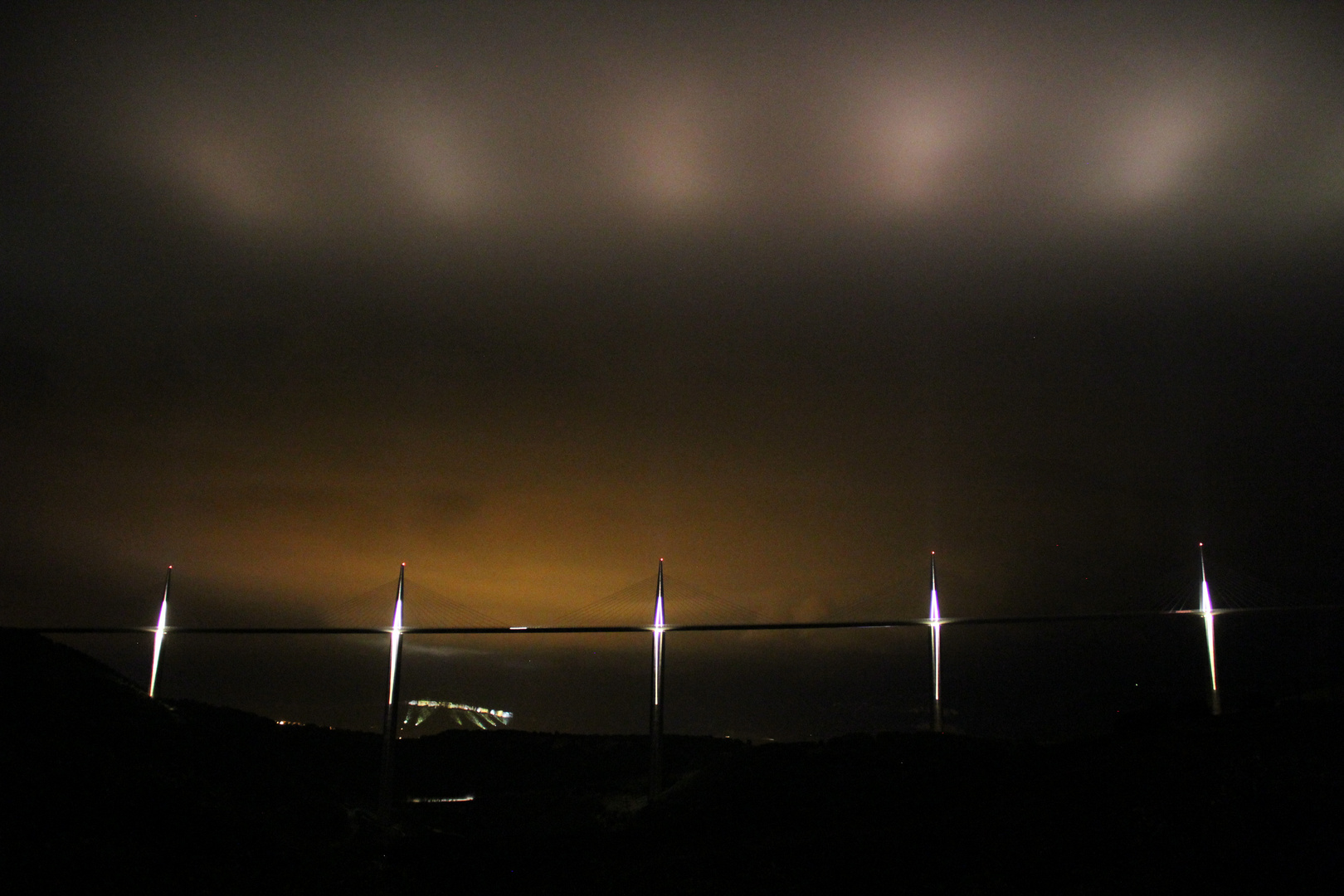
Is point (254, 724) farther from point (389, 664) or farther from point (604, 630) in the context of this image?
point (604, 630)

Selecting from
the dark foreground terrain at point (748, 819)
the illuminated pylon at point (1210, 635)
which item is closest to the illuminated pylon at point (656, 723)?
the dark foreground terrain at point (748, 819)

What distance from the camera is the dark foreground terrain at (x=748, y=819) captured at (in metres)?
13.5

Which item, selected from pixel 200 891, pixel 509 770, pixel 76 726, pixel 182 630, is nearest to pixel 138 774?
pixel 200 891

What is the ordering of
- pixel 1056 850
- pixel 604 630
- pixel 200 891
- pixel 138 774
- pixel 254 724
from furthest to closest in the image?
pixel 254 724 → pixel 604 630 → pixel 138 774 → pixel 200 891 → pixel 1056 850

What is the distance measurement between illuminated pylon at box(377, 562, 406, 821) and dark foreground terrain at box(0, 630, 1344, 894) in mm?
1629

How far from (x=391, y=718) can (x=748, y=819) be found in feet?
55.6

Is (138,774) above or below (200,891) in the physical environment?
above

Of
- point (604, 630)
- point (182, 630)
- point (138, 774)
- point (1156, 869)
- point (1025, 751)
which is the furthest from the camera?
point (182, 630)

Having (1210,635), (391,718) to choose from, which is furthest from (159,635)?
(1210,635)

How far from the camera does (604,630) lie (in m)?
34.7

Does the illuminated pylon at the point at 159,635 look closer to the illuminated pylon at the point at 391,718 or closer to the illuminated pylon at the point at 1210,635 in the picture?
the illuminated pylon at the point at 391,718

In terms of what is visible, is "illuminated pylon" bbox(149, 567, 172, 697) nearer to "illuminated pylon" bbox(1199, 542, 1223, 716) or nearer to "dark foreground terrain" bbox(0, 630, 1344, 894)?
"dark foreground terrain" bbox(0, 630, 1344, 894)

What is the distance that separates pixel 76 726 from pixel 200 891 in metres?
17.6

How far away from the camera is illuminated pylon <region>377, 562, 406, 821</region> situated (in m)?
33.2
